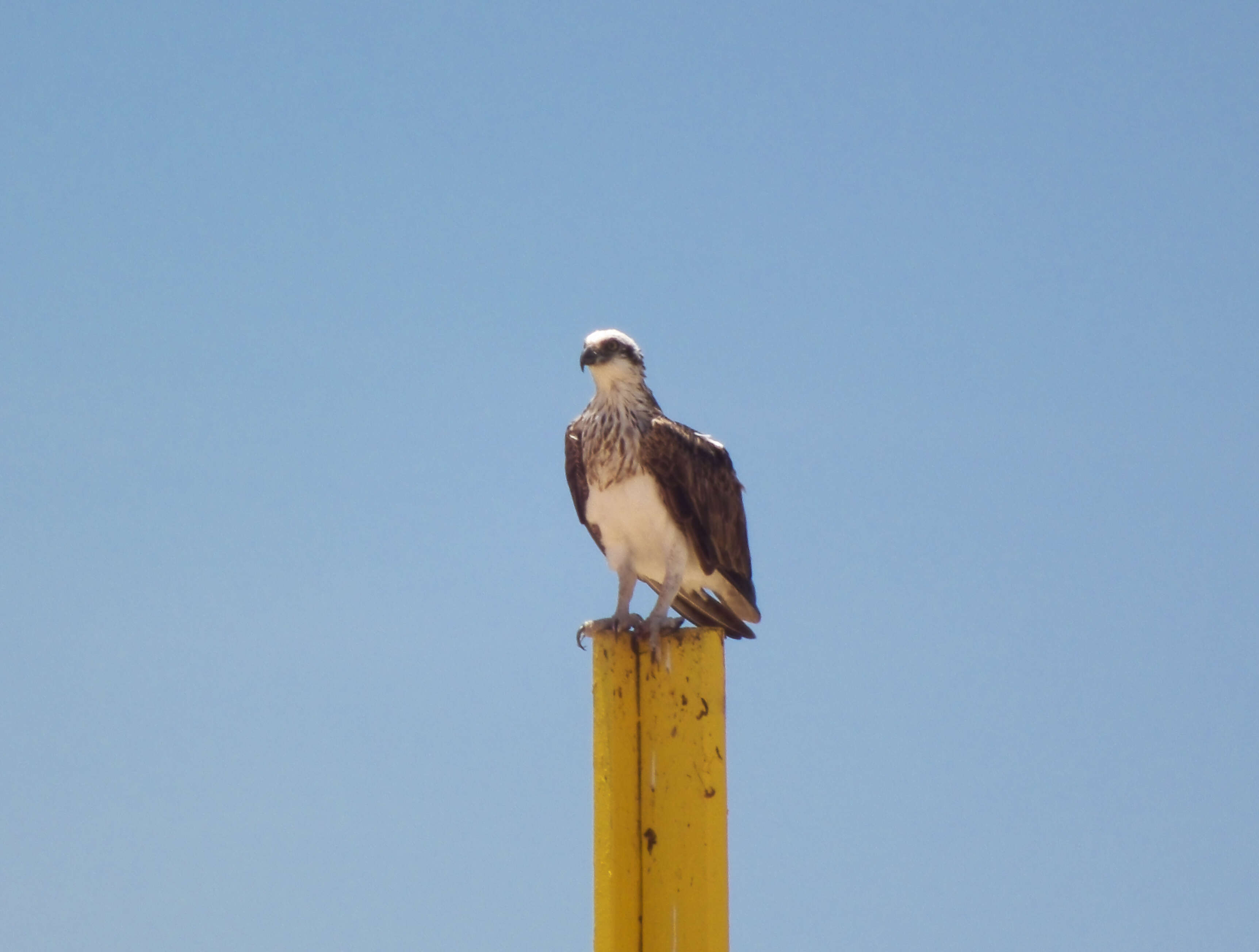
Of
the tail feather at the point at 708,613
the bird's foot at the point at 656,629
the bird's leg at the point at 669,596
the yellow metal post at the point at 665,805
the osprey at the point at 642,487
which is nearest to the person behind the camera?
the yellow metal post at the point at 665,805

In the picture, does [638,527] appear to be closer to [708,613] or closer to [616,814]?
[708,613]

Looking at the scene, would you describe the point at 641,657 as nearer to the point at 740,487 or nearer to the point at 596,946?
the point at 596,946

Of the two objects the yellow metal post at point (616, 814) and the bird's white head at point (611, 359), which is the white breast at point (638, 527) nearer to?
the bird's white head at point (611, 359)

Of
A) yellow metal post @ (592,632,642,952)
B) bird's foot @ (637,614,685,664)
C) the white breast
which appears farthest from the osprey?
yellow metal post @ (592,632,642,952)

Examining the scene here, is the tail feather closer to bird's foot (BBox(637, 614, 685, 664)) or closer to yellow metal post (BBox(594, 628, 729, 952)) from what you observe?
bird's foot (BBox(637, 614, 685, 664))

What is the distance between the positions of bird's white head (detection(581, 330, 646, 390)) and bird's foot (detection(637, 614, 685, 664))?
46.6 inches

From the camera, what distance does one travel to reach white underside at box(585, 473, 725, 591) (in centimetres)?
710

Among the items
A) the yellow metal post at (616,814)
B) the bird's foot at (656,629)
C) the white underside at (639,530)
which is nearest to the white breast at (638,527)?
the white underside at (639,530)

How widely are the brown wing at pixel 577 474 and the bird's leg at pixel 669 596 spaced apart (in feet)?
1.32

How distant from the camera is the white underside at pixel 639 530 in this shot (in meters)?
7.10

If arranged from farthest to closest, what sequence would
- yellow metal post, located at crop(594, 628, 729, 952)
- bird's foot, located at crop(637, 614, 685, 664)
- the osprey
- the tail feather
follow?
the tail feather → the osprey → bird's foot, located at crop(637, 614, 685, 664) → yellow metal post, located at crop(594, 628, 729, 952)

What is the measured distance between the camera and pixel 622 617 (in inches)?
273

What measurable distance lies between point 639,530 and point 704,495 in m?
0.37

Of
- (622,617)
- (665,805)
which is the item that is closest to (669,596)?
(622,617)
